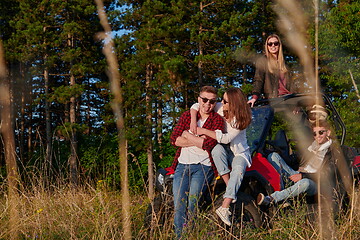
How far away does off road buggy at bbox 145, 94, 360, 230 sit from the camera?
13.0ft

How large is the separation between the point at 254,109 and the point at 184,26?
Result: 1544cm

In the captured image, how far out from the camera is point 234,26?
19266 mm

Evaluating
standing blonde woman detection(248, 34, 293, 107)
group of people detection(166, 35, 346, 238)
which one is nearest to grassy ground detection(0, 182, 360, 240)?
group of people detection(166, 35, 346, 238)

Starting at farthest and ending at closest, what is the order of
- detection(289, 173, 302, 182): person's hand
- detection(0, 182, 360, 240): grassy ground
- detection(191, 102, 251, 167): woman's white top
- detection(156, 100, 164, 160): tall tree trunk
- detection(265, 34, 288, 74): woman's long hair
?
detection(156, 100, 164, 160): tall tree trunk, detection(265, 34, 288, 74): woman's long hair, detection(289, 173, 302, 182): person's hand, detection(191, 102, 251, 167): woman's white top, detection(0, 182, 360, 240): grassy ground

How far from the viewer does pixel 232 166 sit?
3.86 meters

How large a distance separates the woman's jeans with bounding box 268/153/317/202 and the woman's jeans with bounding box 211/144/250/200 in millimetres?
448

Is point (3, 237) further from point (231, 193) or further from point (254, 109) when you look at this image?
point (254, 109)

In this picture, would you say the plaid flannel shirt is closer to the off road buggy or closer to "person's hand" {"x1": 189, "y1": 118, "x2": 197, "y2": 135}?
"person's hand" {"x1": 189, "y1": 118, "x2": 197, "y2": 135}

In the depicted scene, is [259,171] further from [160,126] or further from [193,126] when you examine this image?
[160,126]

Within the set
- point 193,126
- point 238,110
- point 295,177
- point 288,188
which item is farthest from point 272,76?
point 288,188

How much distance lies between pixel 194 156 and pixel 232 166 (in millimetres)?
392

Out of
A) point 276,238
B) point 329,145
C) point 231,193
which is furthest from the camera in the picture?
point 329,145

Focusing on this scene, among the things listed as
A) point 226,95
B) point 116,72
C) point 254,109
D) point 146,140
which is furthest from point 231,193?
point 146,140

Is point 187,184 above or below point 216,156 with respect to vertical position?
below
